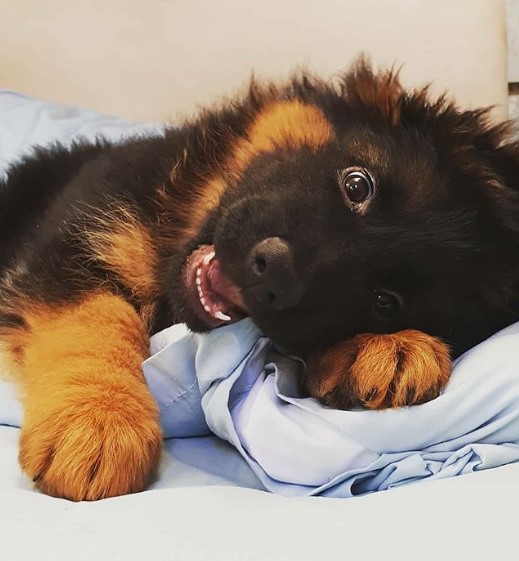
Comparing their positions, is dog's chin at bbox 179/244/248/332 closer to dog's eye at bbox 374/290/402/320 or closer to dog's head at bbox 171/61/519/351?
dog's head at bbox 171/61/519/351

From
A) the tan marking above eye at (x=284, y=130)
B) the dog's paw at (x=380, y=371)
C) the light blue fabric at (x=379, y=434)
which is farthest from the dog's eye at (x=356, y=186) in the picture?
Result: the light blue fabric at (x=379, y=434)

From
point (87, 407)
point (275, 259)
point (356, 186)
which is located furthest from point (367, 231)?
point (87, 407)

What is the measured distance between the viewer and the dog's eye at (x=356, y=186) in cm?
194

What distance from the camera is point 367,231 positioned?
6.09 feet

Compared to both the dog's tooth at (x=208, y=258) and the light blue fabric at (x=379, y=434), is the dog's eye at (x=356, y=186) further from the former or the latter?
the light blue fabric at (x=379, y=434)

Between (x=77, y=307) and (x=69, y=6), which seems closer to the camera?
(x=77, y=307)

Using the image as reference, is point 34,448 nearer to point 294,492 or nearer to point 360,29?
point 294,492

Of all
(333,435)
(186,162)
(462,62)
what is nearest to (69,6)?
(462,62)

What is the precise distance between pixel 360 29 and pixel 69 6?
181cm

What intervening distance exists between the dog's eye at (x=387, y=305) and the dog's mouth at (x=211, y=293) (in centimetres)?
34

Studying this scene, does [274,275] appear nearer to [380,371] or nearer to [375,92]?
[380,371]

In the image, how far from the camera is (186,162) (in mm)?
2404

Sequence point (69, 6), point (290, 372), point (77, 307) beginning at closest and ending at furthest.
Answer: point (290, 372), point (77, 307), point (69, 6)

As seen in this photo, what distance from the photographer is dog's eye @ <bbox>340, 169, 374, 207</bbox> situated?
194cm
